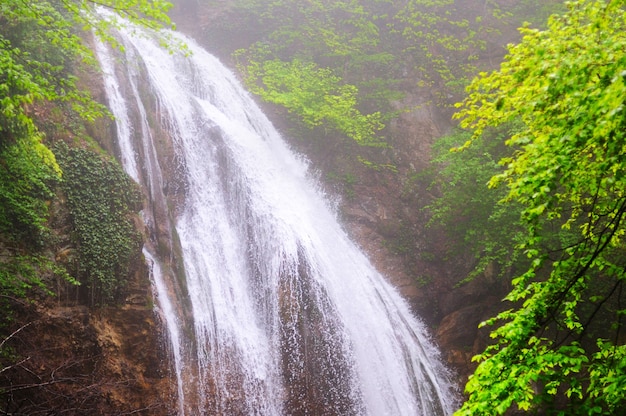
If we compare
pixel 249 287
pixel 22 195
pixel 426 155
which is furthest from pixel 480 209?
pixel 22 195

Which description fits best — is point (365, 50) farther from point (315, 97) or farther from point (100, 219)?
point (100, 219)

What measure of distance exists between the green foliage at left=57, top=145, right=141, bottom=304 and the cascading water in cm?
101

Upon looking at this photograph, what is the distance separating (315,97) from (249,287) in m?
9.72

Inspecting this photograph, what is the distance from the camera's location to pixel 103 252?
27.3 ft

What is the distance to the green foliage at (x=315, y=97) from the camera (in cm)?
1717

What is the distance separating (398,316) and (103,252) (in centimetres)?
861

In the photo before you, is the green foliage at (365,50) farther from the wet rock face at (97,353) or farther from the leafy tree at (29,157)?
the wet rock face at (97,353)

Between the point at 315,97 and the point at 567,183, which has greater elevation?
the point at 315,97

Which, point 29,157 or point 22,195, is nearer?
point 29,157

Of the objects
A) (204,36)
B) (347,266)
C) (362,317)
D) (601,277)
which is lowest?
(601,277)

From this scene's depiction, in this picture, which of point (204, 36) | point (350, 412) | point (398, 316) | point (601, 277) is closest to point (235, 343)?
point (350, 412)

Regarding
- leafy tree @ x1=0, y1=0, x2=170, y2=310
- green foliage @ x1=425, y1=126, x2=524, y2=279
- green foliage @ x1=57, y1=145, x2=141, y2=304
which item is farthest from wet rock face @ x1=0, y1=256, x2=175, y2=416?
green foliage @ x1=425, y1=126, x2=524, y2=279

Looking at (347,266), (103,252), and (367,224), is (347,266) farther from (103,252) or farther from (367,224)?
(103,252)

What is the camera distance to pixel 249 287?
11.1 m
